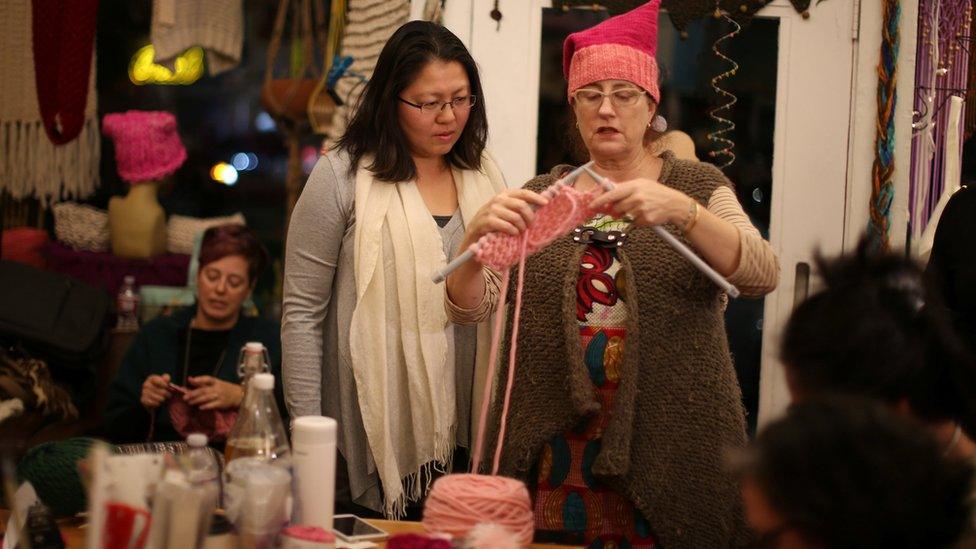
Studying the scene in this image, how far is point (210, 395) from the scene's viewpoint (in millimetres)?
2602

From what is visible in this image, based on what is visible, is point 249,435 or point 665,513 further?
point 665,513

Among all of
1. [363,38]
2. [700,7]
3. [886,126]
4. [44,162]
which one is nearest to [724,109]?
[700,7]

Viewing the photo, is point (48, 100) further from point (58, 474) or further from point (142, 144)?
point (58, 474)

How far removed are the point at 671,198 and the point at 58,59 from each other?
2.49 meters

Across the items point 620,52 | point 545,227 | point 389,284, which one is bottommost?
point 389,284

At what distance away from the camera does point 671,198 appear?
158cm

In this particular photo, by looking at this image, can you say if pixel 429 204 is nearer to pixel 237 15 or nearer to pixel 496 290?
pixel 496 290

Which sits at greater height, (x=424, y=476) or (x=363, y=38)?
(x=363, y=38)

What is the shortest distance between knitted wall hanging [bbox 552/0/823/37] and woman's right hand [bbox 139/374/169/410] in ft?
4.63

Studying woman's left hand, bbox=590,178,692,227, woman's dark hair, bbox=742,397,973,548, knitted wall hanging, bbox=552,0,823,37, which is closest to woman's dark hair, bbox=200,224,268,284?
knitted wall hanging, bbox=552,0,823,37

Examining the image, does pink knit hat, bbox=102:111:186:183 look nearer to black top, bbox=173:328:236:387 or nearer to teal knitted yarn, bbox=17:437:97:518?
Answer: black top, bbox=173:328:236:387

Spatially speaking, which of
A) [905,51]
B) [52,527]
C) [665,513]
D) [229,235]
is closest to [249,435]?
[52,527]

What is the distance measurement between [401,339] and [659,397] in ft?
1.67

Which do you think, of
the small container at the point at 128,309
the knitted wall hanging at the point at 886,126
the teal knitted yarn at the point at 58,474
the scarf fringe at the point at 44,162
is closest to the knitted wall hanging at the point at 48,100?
the scarf fringe at the point at 44,162
